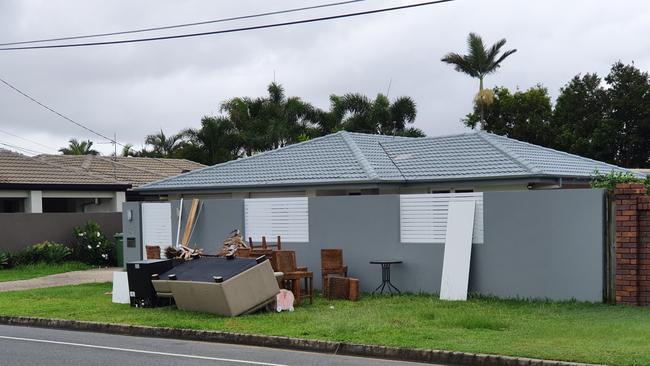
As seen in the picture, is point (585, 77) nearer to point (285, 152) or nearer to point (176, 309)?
point (285, 152)

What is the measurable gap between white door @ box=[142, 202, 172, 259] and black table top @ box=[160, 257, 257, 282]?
502cm

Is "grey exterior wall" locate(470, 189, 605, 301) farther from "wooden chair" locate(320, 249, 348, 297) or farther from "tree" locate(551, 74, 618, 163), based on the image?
"tree" locate(551, 74, 618, 163)

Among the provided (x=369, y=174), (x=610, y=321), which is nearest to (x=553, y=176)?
(x=369, y=174)

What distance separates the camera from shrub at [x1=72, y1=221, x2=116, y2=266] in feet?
86.8

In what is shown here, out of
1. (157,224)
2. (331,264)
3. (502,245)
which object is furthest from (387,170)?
(502,245)

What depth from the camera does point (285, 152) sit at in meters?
25.6

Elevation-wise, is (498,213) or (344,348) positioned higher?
(498,213)

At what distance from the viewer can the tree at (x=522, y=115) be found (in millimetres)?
49144

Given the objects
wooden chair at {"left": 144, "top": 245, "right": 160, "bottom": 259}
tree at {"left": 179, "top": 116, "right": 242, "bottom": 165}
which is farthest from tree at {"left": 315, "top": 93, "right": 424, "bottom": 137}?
wooden chair at {"left": 144, "top": 245, "right": 160, "bottom": 259}

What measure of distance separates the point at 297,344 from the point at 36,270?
1594cm

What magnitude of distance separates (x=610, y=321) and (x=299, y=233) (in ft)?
25.5

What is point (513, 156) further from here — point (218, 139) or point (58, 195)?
point (218, 139)

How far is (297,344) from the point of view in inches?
439

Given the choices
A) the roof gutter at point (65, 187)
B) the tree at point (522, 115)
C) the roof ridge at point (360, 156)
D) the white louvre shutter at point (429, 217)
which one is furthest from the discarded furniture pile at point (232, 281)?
the tree at point (522, 115)
